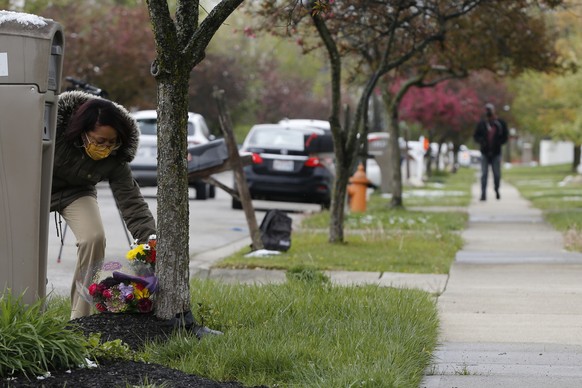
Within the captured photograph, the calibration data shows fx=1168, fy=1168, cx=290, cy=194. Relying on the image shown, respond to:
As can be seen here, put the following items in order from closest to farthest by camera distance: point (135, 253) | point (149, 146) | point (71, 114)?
point (135, 253) → point (71, 114) → point (149, 146)

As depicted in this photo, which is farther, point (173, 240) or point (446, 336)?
point (446, 336)

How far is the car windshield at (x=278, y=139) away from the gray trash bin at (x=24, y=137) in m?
14.5

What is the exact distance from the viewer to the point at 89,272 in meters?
6.71

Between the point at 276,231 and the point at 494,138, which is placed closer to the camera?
the point at 276,231

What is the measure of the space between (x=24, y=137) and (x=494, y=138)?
1664cm

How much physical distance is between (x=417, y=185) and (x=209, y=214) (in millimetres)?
16549

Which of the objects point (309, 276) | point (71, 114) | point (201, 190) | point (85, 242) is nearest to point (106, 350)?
point (85, 242)

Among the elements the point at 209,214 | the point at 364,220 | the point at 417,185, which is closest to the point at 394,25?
the point at 364,220

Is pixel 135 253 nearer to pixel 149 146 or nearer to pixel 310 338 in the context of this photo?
pixel 310 338

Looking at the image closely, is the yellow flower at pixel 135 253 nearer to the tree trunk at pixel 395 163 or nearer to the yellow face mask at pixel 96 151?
the yellow face mask at pixel 96 151

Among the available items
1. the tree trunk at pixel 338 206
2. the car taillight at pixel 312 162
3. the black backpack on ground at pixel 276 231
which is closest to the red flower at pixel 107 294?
the black backpack on ground at pixel 276 231

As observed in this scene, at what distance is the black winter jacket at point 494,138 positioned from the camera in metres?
21.3

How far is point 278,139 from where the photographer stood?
66.5ft

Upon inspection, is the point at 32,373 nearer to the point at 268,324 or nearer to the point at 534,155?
the point at 268,324
